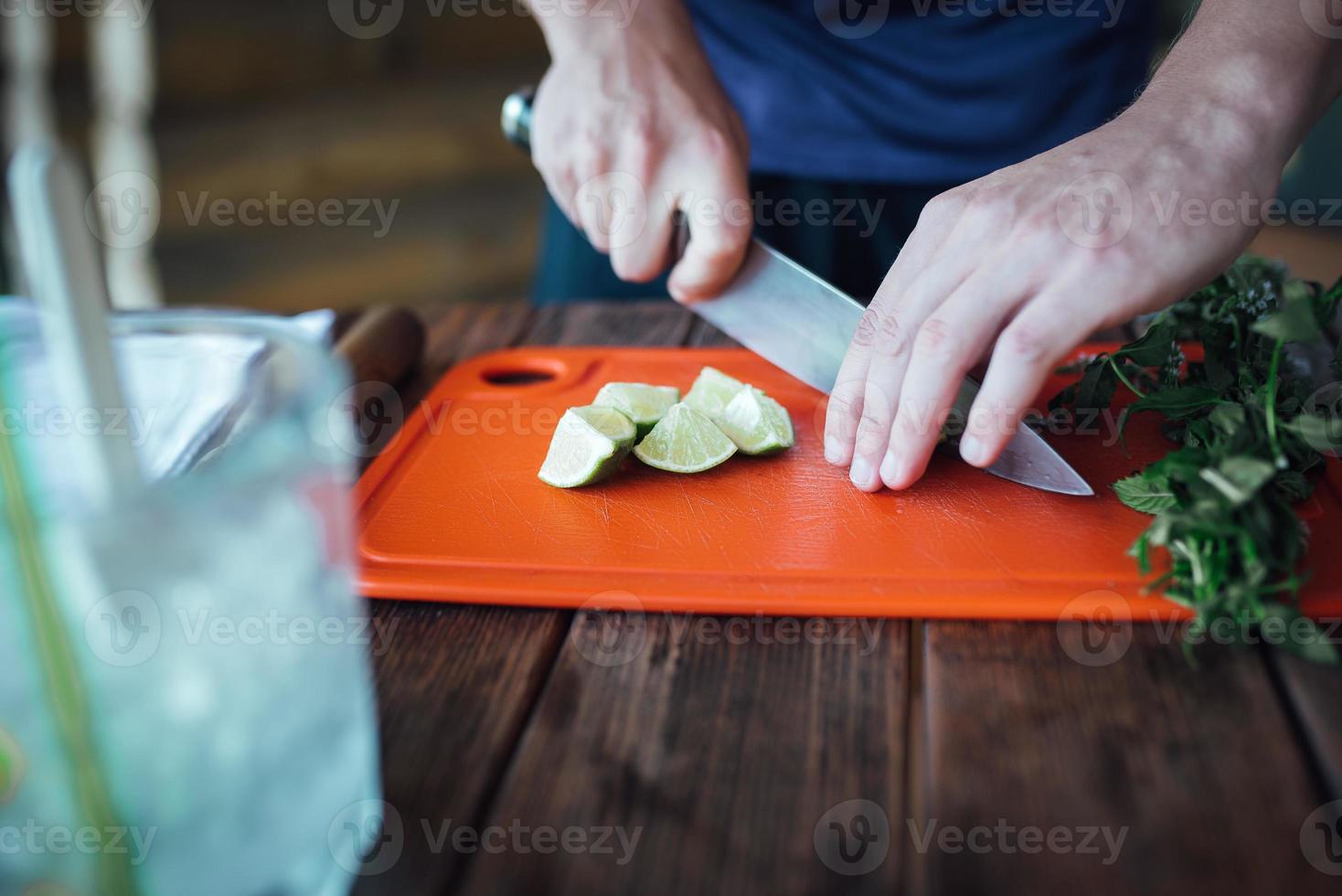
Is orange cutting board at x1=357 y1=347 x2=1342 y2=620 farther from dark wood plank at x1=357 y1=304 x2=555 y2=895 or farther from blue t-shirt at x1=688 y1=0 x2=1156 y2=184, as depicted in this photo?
blue t-shirt at x1=688 y1=0 x2=1156 y2=184

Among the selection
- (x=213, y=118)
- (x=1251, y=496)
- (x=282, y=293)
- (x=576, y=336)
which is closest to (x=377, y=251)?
(x=282, y=293)

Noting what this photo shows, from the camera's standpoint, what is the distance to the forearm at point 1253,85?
51.7 inches

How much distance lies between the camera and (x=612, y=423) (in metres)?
1.46

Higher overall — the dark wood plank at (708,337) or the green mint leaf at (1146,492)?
the green mint leaf at (1146,492)

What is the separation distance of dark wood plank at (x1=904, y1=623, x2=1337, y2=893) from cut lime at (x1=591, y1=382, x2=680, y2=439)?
1.92 feet

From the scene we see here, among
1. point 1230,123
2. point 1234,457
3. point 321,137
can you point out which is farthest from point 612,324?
point 321,137

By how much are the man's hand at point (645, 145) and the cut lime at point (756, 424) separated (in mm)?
286

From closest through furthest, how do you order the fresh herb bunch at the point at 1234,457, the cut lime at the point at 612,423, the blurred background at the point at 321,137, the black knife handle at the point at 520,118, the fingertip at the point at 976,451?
1. the fresh herb bunch at the point at 1234,457
2. the fingertip at the point at 976,451
3. the cut lime at the point at 612,423
4. the black knife handle at the point at 520,118
5. the blurred background at the point at 321,137

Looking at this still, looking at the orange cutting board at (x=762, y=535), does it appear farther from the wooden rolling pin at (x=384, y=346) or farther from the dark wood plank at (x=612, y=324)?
the dark wood plank at (x=612, y=324)

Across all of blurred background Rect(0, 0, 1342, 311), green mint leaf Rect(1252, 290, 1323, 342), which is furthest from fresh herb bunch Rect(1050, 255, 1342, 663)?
blurred background Rect(0, 0, 1342, 311)

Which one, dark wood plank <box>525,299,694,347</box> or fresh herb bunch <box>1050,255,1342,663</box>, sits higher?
fresh herb bunch <box>1050,255,1342,663</box>

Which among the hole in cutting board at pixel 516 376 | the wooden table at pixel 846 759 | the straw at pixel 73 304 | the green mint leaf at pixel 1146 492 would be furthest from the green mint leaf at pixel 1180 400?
the straw at pixel 73 304

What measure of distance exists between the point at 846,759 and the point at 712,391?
31.6 inches

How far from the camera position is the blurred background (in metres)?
3.84
